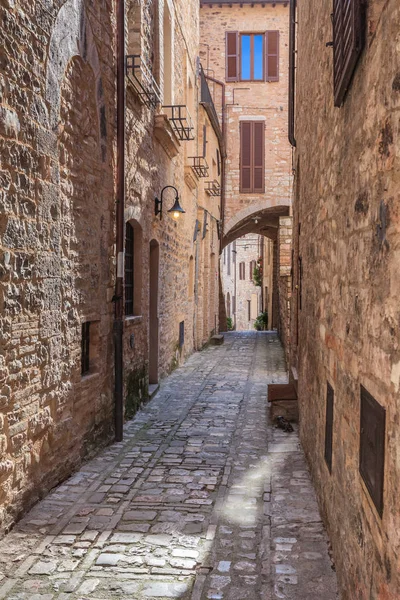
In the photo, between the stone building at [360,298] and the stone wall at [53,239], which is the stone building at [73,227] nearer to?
the stone wall at [53,239]

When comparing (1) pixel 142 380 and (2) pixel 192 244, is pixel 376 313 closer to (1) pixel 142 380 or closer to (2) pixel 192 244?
(1) pixel 142 380

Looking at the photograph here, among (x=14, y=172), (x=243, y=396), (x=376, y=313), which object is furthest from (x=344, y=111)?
(x=243, y=396)

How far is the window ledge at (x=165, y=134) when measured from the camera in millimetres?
9067

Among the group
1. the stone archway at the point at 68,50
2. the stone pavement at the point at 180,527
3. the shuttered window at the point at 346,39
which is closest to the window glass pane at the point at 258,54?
the stone archway at the point at 68,50

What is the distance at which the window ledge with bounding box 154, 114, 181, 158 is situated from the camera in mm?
9067

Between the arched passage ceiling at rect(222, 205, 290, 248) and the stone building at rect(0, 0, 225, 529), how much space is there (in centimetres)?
1084

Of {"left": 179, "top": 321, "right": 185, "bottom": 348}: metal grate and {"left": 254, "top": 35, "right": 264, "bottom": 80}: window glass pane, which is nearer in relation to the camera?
{"left": 179, "top": 321, "right": 185, "bottom": 348}: metal grate

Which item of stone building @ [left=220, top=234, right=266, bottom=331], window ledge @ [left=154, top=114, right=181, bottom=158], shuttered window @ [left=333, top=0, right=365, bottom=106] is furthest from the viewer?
stone building @ [left=220, top=234, right=266, bottom=331]

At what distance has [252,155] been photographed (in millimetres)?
20344

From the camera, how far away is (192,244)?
1486 cm

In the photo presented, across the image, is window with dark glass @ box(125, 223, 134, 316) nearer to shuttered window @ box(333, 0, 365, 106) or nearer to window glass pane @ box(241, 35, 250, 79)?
shuttered window @ box(333, 0, 365, 106)

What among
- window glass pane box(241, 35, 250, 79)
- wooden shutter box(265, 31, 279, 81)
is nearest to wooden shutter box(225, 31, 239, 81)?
window glass pane box(241, 35, 250, 79)

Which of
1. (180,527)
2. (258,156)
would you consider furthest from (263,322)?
(180,527)

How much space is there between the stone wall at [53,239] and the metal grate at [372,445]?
8.39 feet
